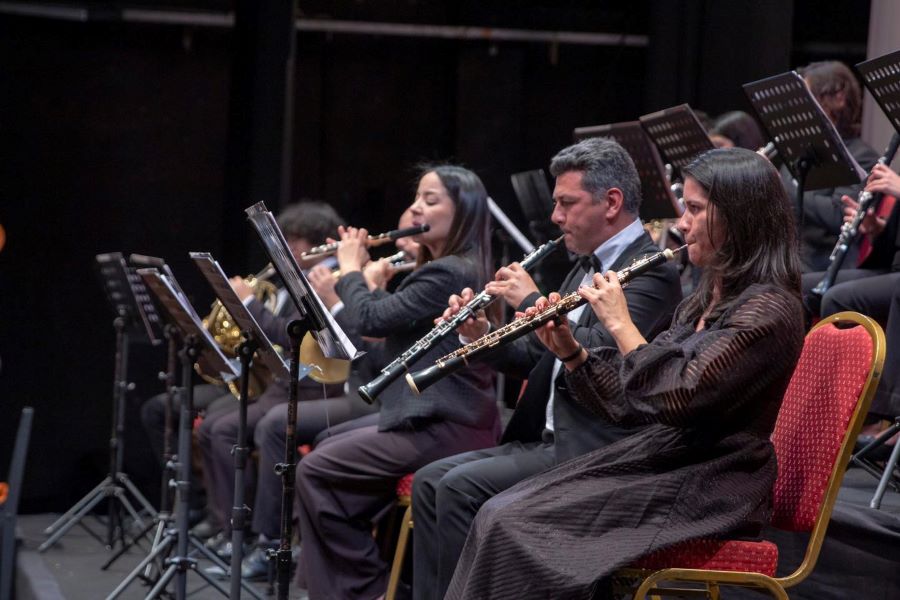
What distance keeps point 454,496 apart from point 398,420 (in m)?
0.65

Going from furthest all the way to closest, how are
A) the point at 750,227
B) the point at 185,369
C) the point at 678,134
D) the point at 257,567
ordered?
the point at 257,567 → the point at 678,134 → the point at 185,369 → the point at 750,227

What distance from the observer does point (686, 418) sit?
2.47 metres

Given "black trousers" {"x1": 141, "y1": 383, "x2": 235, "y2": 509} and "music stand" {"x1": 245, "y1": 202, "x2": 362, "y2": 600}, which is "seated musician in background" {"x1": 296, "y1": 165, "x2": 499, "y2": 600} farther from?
"black trousers" {"x1": 141, "y1": 383, "x2": 235, "y2": 509}

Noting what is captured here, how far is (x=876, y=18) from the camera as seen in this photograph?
5.07 meters

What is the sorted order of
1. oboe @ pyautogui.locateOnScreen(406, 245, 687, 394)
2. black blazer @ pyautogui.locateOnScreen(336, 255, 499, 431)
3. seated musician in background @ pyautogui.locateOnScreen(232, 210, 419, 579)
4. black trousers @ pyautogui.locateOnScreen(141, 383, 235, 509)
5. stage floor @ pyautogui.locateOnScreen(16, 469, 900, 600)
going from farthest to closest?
black trousers @ pyautogui.locateOnScreen(141, 383, 235, 509), seated musician in background @ pyautogui.locateOnScreen(232, 210, 419, 579), black blazer @ pyautogui.locateOnScreen(336, 255, 499, 431), stage floor @ pyautogui.locateOnScreen(16, 469, 900, 600), oboe @ pyautogui.locateOnScreen(406, 245, 687, 394)

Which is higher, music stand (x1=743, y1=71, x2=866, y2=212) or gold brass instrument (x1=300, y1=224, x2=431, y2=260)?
music stand (x1=743, y1=71, x2=866, y2=212)

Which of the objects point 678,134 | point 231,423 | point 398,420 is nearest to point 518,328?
point 398,420

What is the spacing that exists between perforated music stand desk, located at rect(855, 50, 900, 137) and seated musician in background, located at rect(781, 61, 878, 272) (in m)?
0.73

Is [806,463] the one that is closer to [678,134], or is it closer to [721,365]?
[721,365]

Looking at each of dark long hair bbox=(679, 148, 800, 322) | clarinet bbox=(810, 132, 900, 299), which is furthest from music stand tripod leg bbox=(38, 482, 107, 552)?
dark long hair bbox=(679, 148, 800, 322)

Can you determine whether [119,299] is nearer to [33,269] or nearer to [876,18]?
[33,269]

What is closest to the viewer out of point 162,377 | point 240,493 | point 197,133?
point 240,493

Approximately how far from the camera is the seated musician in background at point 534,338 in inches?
128

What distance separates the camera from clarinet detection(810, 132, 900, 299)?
13.3ft
